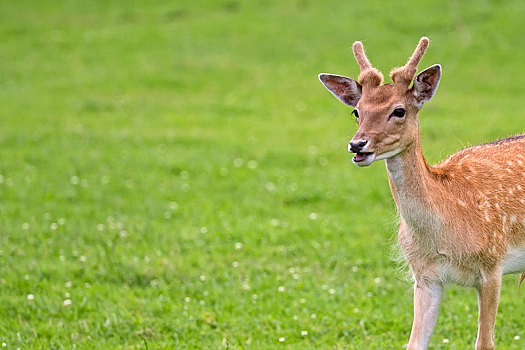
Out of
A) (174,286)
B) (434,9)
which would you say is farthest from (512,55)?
(174,286)

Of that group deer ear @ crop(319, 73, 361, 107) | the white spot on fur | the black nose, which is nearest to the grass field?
the white spot on fur

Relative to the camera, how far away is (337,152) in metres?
13.4

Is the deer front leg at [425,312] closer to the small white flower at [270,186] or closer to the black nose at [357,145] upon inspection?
the black nose at [357,145]

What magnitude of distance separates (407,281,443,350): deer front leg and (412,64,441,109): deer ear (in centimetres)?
125

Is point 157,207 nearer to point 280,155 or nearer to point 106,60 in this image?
point 280,155

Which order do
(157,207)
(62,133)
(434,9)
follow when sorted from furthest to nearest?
(434,9) → (62,133) → (157,207)

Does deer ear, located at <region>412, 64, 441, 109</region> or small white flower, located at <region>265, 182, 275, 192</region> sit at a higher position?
deer ear, located at <region>412, 64, 441, 109</region>

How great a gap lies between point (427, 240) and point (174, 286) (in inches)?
125

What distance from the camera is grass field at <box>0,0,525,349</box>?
7.12 meters

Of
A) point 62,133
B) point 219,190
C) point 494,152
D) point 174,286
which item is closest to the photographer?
point 494,152

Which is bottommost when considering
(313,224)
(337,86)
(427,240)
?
(313,224)

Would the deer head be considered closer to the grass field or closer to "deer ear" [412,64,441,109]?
"deer ear" [412,64,441,109]

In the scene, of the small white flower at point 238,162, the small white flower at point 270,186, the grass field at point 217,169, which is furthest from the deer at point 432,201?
the small white flower at point 238,162

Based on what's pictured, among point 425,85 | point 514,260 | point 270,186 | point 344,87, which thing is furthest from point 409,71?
point 270,186
